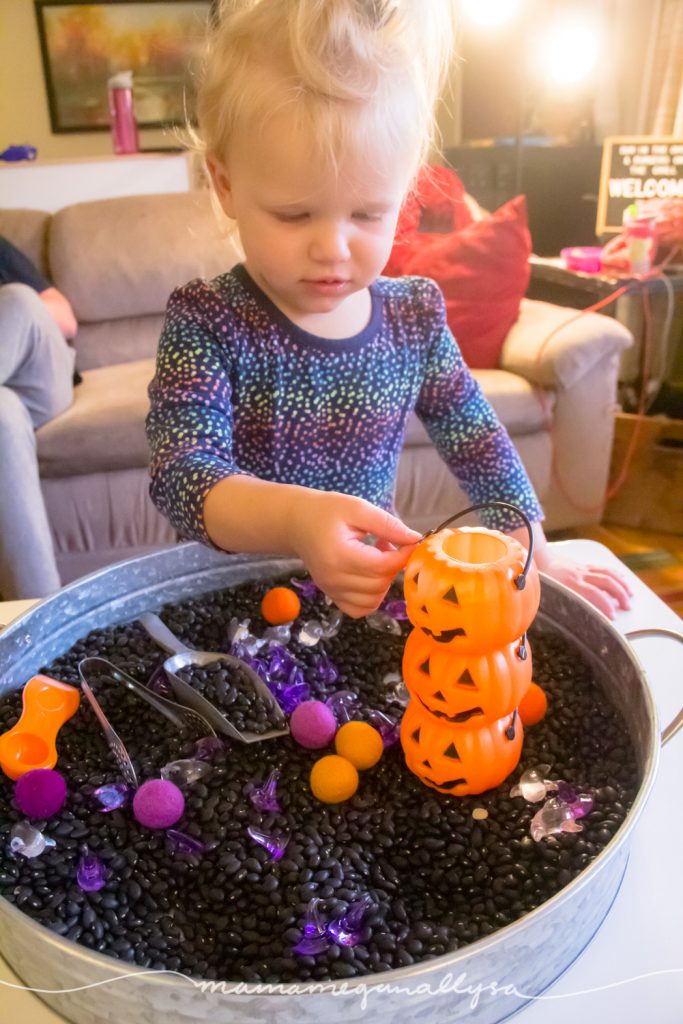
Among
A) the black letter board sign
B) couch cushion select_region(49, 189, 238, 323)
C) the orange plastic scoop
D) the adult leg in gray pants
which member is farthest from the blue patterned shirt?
the black letter board sign

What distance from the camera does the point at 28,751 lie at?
64 centimetres

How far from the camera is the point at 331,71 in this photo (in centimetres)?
69

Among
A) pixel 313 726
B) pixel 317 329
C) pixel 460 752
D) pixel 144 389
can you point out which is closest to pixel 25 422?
pixel 144 389

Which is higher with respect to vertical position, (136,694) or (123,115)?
(123,115)

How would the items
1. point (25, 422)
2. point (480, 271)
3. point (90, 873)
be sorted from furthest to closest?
point (480, 271) < point (25, 422) < point (90, 873)

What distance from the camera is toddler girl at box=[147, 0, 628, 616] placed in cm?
68

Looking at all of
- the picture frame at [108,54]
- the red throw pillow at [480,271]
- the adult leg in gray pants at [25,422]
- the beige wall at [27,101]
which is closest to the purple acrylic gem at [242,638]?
the adult leg in gray pants at [25,422]

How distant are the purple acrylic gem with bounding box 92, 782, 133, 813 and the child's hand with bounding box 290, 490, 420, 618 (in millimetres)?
211

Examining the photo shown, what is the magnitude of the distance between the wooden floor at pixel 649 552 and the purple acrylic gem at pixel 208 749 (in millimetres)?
1581

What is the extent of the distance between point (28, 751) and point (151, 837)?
132 mm

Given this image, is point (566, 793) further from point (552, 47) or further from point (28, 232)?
point (552, 47)

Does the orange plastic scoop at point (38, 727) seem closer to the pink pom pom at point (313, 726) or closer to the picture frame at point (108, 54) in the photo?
the pink pom pom at point (313, 726)

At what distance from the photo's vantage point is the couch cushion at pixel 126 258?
2.48 metres

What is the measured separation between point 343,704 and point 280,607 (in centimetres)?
14
